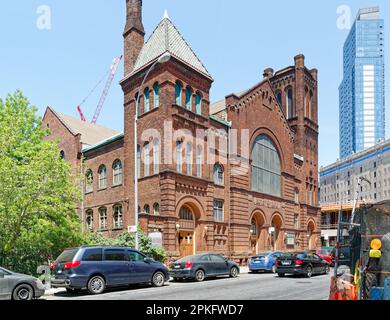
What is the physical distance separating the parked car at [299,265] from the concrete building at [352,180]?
59.2m

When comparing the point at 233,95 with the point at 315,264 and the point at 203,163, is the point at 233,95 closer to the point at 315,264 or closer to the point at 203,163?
the point at 203,163

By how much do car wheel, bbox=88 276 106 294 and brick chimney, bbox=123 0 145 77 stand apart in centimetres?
2078

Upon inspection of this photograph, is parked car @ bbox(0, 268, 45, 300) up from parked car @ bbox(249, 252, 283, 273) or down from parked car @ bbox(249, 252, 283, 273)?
up

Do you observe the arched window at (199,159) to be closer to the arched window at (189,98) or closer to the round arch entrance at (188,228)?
the round arch entrance at (188,228)

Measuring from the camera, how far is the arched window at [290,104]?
159ft

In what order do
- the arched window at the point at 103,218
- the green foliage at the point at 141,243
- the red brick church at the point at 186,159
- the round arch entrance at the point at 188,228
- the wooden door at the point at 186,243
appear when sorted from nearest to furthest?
the green foliage at the point at 141,243 → the red brick church at the point at 186,159 → the round arch entrance at the point at 188,228 → the wooden door at the point at 186,243 → the arched window at the point at 103,218

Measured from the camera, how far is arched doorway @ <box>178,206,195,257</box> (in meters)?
29.1

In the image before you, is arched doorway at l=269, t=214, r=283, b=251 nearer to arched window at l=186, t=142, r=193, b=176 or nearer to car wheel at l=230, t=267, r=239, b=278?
arched window at l=186, t=142, r=193, b=176

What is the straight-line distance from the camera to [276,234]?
41.1 metres

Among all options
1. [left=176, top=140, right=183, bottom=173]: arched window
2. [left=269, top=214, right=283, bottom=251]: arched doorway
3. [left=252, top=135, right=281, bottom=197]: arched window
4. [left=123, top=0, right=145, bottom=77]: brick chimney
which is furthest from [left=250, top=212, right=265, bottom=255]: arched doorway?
[left=123, top=0, right=145, bottom=77]: brick chimney

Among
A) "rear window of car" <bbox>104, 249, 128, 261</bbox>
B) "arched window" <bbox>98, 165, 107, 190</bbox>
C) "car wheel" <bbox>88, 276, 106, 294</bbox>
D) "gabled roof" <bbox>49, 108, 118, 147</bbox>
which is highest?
"gabled roof" <bbox>49, 108, 118, 147</bbox>

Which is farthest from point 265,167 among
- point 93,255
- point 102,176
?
point 93,255

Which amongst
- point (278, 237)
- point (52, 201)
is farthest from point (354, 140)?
point (52, 201)

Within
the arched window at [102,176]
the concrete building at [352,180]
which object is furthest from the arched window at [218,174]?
the concrete building at [352,180]
